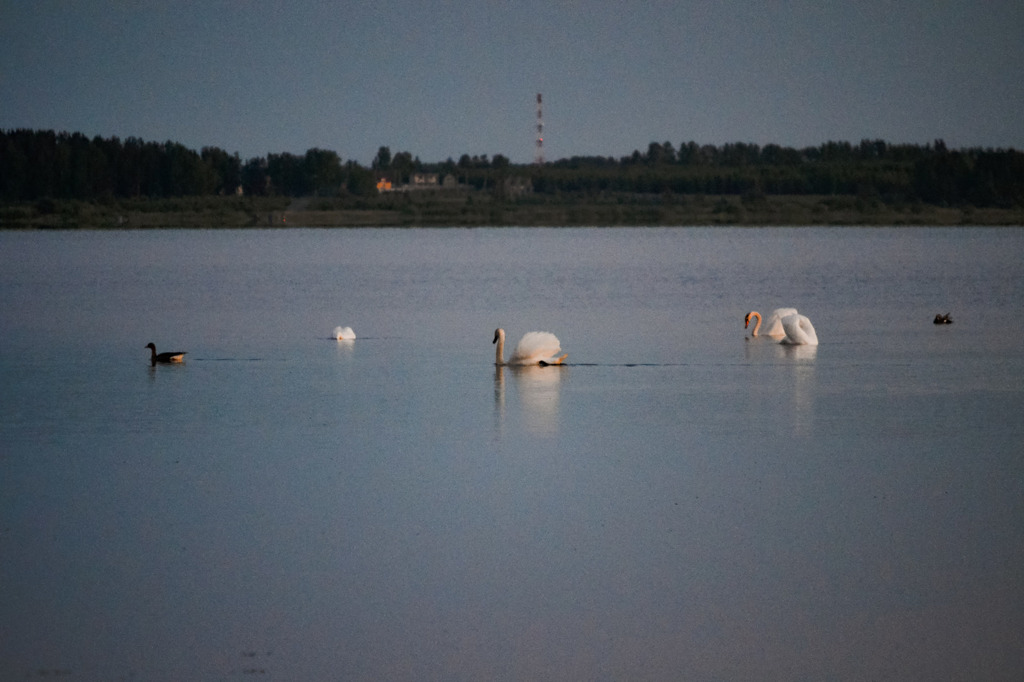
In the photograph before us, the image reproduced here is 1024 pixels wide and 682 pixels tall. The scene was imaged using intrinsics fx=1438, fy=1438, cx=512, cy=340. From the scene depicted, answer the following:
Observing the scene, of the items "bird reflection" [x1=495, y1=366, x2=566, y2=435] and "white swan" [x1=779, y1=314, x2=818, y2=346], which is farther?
"white swan" [x1=779, y1=314, x2=818, y2=346]

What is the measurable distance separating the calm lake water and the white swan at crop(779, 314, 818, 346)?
0.64 feet

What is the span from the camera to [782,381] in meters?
12.5

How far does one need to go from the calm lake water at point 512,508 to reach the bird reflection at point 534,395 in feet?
0.19

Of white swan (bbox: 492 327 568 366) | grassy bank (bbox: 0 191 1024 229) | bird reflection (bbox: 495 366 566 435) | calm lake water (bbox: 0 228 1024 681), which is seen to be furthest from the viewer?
grassy bank (bbox: 0 191 1024 229)

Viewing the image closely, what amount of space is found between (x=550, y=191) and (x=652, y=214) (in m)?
20.3

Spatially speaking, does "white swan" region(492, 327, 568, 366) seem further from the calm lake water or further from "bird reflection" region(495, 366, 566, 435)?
the calm lake water

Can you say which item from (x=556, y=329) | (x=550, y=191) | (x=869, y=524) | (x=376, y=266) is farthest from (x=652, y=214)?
(x=869, y=524)

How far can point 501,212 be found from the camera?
9200cm

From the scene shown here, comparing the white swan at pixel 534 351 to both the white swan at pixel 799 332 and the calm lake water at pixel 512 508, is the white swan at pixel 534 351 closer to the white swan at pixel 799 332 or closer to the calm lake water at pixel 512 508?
the calm lake water at pixel 512 508

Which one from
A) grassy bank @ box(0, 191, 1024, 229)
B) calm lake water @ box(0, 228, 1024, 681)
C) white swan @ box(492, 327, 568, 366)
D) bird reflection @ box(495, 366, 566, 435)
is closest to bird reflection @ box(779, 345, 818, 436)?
calm lake water @ box(0, 228, 1024, 681)

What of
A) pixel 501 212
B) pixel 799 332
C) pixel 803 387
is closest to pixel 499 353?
pixel 803 387

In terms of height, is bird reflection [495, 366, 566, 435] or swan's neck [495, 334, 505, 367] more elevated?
swan's neck [495, 334, 505, 367]

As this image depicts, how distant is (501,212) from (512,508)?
3358 inches

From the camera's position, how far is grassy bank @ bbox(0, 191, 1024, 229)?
85.5 meters
